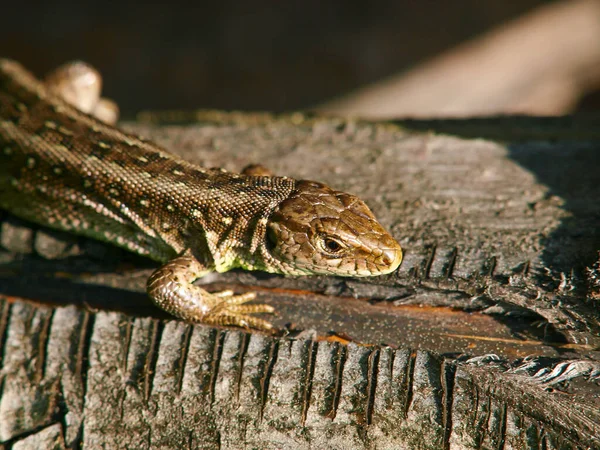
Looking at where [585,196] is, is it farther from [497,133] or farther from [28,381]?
[28,381]

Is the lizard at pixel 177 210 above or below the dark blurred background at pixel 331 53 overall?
below

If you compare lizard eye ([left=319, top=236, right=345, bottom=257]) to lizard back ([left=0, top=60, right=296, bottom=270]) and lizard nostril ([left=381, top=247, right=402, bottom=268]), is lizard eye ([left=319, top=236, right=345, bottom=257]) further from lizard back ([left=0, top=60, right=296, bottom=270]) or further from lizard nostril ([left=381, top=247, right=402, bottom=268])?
lizard back ([left=0, top=60, right=296, bottom=270])

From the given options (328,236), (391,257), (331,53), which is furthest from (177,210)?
(331,53)

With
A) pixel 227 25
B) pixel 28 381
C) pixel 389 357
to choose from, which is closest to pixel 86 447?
pixel 28 381

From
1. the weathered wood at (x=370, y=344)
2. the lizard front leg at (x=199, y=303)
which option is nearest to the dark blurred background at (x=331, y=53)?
the weathered wood at (x=370, y=344)

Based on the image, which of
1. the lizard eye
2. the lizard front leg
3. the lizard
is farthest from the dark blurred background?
the lizard front leg

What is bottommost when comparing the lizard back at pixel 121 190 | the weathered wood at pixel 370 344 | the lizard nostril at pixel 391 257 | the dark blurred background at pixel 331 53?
the weathered wood at pixel 370 344

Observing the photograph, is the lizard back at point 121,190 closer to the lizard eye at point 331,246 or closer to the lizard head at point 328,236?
the lizard head at point 328,236
